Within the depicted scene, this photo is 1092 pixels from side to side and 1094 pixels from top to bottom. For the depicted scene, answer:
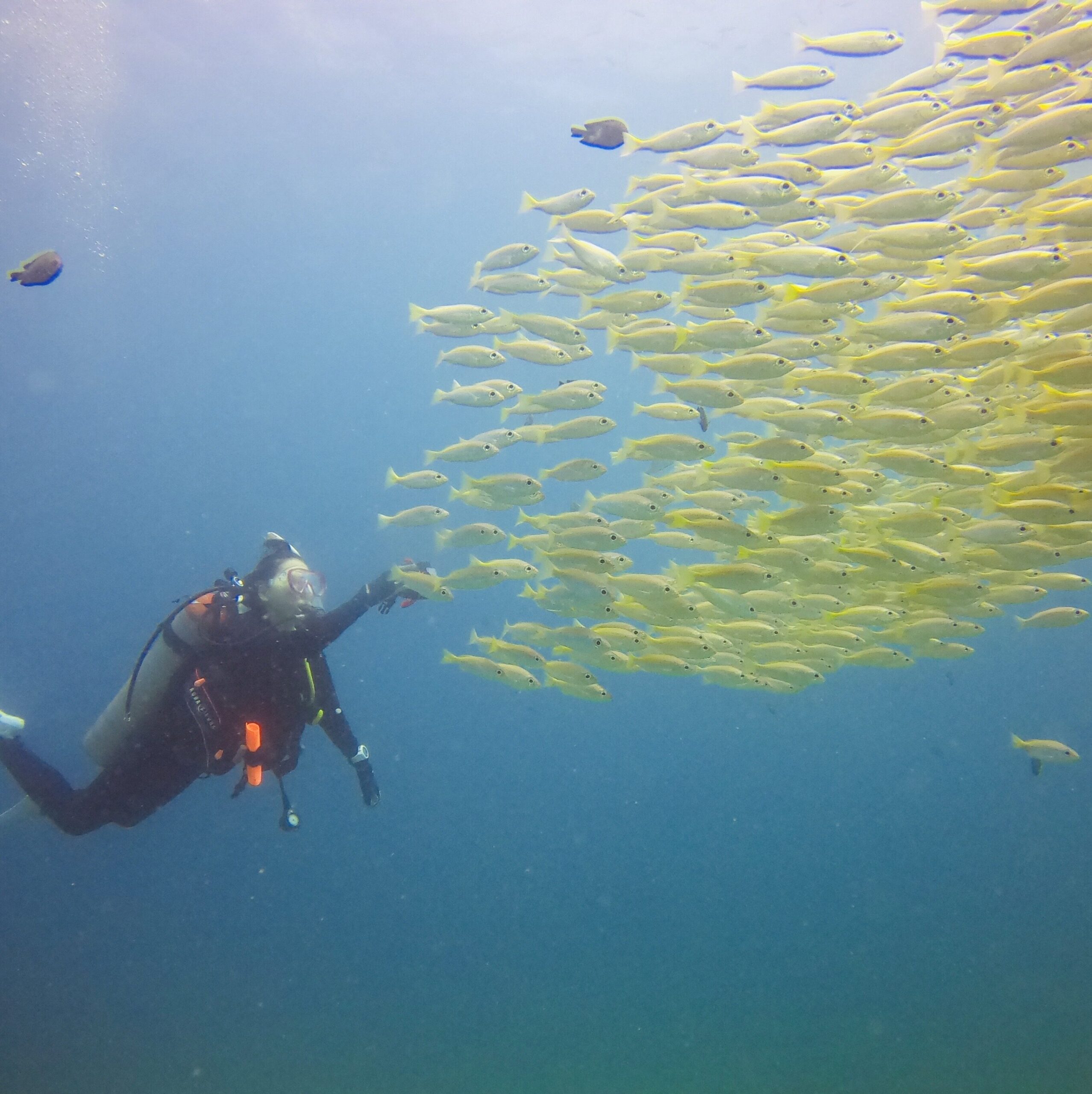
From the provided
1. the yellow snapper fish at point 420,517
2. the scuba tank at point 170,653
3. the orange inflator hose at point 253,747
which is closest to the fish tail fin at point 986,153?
the yellow snapper fish at point 420,517

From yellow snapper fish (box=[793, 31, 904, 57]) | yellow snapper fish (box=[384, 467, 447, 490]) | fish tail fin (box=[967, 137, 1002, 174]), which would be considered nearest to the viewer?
fish tail fin (box=[967, 137, 1002, 174])

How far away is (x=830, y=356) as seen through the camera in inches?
219

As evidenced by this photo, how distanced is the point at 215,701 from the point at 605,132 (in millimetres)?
5281

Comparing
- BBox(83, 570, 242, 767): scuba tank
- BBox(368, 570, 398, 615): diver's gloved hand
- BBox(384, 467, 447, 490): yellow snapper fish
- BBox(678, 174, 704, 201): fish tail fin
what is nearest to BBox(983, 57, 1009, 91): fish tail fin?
BBox(678, 174, 704, 201): fish tail fin

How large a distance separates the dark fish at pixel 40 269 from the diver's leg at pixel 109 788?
12.0ft

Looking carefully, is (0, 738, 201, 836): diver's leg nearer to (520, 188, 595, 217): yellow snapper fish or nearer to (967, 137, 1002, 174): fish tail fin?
(520, 188, 595, 217): yellow snapper fish

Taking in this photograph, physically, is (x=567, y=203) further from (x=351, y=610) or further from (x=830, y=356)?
(x=351, y=610)

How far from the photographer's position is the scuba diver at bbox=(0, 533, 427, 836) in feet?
15.3

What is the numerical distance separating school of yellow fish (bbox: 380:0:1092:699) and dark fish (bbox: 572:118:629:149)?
53 centimetres

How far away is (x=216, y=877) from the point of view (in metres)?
27.6

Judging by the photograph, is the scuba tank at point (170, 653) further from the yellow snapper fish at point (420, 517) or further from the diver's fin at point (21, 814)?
the yellow snapper fish at point (420, 517)

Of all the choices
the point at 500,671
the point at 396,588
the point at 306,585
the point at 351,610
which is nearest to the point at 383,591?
the point at 396,588

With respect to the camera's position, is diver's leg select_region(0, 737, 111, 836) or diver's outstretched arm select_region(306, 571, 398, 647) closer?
diver's outstretched arm select_region(306, 571, 398, 647)

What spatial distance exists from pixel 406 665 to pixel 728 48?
24.8 m
